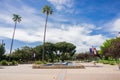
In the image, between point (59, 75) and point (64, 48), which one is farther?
point (64, 48)

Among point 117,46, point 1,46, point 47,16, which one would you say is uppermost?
point 47,16

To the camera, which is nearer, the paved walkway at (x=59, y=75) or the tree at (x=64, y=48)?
the paved walkway at (x=59, y=75)

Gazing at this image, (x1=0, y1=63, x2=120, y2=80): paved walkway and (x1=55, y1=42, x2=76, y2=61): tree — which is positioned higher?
(x1=55, y1=42, x2=76, y2=61): tree

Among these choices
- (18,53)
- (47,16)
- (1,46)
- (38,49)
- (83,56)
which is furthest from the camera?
(83,56)

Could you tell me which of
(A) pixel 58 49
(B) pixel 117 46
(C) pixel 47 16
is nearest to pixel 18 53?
(A) pixel 58 49

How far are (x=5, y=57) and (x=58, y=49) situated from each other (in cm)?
2876

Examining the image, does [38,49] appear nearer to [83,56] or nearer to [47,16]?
[47,16]

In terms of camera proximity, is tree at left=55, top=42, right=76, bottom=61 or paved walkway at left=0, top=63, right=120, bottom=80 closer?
paved walkway at left=0, top=63, right=120, bottom=80

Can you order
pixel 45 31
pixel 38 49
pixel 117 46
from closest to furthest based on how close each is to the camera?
pixel 117 46 → pixel 45 31 → pixel 38 49

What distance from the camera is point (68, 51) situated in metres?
86.6

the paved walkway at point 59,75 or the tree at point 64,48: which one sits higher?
the tree at point 64,48

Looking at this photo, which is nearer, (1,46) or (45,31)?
(45,31)

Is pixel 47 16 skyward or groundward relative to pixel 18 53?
skyward

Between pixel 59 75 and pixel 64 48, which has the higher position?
pixel 64 48
